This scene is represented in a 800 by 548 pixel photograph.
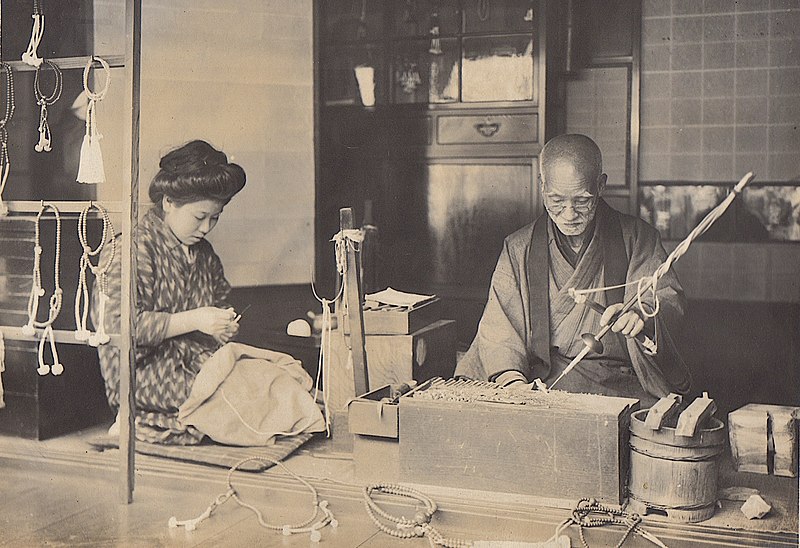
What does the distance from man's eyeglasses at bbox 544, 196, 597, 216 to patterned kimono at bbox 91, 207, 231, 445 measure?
56.1 inches

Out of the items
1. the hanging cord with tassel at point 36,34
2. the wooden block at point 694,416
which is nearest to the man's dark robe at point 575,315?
the wooden block at point 694,416

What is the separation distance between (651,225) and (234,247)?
1.70m

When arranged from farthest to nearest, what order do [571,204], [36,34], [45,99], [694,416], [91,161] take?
[45,99] < [36,34] < [91,161] < [571,204] < [694,416]

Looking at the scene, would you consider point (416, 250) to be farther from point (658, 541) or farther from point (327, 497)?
point (658, 541)

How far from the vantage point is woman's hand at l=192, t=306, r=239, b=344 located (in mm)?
4199

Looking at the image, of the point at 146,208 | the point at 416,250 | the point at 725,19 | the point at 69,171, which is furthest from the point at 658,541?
the point at 69,171

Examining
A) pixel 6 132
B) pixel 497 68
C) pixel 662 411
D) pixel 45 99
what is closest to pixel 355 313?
pixel 497 68

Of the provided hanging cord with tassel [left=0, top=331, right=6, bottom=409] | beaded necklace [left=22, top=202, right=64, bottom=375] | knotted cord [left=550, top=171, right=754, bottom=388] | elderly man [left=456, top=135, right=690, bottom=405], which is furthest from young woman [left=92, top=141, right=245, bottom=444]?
knotted cord [left=550, top=171, right=754, bottom=388]

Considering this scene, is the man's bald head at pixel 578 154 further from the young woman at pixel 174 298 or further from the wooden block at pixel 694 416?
the young woman at pixel 174 298

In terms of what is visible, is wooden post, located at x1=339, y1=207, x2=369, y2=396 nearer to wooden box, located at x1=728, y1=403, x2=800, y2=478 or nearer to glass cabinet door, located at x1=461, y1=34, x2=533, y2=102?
glass cabinet door, located at x1=461, y1=34, x2=533, y2=102

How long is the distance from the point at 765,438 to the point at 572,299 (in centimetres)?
81

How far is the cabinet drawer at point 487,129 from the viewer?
3584 mm

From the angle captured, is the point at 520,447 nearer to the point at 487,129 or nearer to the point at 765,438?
the point at 765,438

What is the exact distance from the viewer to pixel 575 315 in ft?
11.8
